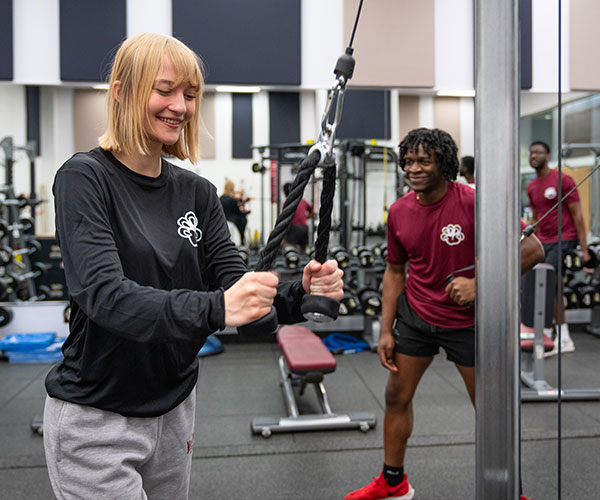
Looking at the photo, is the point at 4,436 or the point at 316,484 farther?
the point at 4,436

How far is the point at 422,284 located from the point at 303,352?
4.28 ft

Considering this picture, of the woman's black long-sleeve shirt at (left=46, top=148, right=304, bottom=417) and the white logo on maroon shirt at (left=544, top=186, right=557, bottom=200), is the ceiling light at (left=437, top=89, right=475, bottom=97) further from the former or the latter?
the woman's black long-sleeve shirt at (left=46, top=148, right=304, bottom=417)

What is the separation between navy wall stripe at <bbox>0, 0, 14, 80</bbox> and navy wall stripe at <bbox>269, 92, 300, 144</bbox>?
2089 millimetres

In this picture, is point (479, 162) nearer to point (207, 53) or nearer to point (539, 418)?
point (539, 418)

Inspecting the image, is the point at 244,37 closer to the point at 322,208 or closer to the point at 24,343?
the point at 24,343

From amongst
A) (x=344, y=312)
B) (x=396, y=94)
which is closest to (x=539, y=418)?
(x=344, y=312)

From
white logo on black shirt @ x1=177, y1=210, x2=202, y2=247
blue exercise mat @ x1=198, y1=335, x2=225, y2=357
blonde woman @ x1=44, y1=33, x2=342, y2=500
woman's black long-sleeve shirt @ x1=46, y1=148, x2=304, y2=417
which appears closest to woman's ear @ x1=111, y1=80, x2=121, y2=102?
blonde woman @ x1=44, y1=33, x2=342, y2=500

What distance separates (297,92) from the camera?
16.9 feet

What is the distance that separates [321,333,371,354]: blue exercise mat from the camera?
4.95 m

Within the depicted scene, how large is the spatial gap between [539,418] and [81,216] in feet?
9.66

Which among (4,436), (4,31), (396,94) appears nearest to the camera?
(4,436)

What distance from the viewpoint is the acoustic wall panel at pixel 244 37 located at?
4.79 meters

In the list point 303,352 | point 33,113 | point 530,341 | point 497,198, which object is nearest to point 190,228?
point 497,198

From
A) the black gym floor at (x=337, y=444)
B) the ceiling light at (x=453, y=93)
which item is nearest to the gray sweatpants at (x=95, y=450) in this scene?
the black gym floor at (x=337, y=444)
